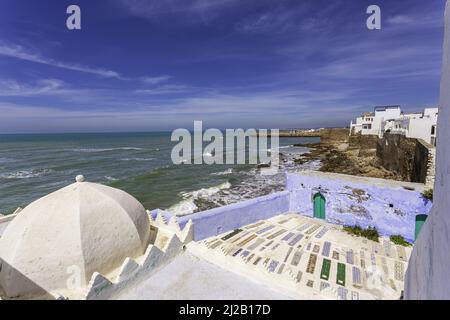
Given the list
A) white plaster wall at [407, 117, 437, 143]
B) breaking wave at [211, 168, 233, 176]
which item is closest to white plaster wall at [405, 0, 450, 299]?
white plaster wall at [407, 117, 437, 143]

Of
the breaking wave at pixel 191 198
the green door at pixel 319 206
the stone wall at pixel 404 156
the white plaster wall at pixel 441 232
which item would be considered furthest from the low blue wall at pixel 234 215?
the stone wall at pixel 404 156

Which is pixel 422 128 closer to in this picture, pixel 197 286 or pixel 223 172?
pixel 223 172

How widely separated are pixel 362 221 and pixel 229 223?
17.6 feet

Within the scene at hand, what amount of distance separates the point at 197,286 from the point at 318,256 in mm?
5445

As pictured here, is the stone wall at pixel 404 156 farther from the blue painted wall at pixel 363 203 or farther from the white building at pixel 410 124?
the blue painted wall at pixel 363 203

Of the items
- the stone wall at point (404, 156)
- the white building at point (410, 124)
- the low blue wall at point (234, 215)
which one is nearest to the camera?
the low blue wall at point (234, 215)

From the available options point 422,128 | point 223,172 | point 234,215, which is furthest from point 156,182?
point 422,128

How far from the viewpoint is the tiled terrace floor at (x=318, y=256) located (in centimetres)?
641

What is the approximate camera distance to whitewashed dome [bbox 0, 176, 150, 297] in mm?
3604

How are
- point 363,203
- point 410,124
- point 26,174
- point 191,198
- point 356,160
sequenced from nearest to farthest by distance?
point 363,203, point 191,198, point 410,124, point 26,174, point 356,160

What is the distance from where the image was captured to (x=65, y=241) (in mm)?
3766

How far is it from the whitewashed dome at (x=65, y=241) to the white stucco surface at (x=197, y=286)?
596 mm
